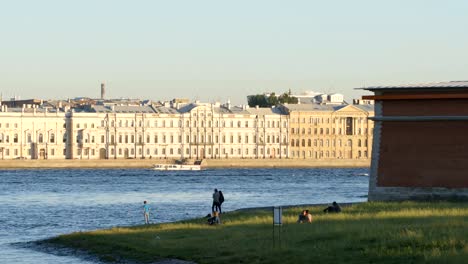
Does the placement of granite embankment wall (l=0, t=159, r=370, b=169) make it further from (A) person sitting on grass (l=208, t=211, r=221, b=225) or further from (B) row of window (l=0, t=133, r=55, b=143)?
(A) person sitting on grass (l=208, t=211, r=221, b=225)

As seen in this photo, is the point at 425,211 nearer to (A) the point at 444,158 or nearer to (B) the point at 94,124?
(A) the point at 444,158

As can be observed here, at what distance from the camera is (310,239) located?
127 feet

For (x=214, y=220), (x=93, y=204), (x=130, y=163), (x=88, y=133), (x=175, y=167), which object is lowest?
(x=175, y=167)

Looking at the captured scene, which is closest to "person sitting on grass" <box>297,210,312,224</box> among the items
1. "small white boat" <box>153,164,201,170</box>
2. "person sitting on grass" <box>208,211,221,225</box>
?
"person sitting on grass" <box>208,211,221,225</box>

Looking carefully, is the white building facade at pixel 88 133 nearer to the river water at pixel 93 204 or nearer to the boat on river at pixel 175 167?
the boat on river at pixel 175 167

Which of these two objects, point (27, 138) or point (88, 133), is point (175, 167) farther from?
point (27, 138)

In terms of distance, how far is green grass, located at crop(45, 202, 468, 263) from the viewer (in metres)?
34.9

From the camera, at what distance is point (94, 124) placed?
19238 centimetres

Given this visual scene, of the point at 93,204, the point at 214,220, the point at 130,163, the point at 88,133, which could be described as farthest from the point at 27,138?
the point at 214,220

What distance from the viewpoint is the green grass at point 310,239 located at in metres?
34.9

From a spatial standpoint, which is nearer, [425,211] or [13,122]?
[425,211]

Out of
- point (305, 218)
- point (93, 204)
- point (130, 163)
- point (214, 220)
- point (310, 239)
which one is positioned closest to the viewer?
point (310, 239)

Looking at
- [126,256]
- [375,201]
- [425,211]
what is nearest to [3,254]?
[126,256]

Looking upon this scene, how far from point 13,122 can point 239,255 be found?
6020 inches
